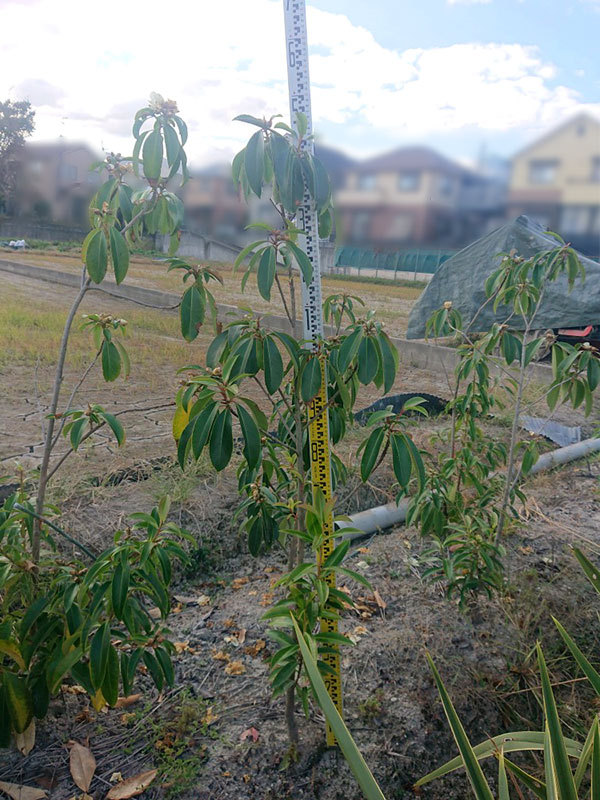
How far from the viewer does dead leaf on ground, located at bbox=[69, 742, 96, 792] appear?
4.07 feet

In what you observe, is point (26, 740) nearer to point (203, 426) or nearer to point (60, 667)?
point (60, 667)

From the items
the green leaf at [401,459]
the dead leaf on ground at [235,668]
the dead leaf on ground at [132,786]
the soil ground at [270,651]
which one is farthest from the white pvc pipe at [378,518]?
the dead leaf on ground at [132,786]

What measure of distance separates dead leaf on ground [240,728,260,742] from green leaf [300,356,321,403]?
2.70 ft

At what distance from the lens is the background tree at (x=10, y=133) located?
199 cm

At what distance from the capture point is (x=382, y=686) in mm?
1569

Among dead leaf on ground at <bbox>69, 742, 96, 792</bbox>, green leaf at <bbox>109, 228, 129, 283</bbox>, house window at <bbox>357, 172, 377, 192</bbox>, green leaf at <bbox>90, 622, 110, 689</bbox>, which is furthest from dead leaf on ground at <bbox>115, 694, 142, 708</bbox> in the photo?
house window at <bbox>357, 172, 377, 192</bbox>

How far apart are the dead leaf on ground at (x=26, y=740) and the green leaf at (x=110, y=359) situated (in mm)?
793

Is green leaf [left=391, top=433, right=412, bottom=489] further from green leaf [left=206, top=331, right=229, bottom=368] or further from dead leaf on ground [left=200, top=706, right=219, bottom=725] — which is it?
dead leaf on ground [left=200, top=706, right=219, bottom=725]

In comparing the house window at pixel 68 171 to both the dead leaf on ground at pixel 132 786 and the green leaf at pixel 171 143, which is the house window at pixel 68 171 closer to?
the green leaf at pixel 171 143

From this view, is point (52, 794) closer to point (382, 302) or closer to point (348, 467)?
point (348, 467)

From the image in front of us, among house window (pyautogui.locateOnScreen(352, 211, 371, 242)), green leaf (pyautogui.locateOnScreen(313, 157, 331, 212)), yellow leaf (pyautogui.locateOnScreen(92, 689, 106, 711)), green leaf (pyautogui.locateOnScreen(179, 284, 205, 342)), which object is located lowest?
yellow leaf (pyautogui.locateOnScreen(92, 689, 106, 711))

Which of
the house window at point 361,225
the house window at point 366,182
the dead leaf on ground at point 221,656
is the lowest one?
the dead leaf on ground at point 221,656

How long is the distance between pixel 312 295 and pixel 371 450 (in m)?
0.35

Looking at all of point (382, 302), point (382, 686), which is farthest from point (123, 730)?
point (382, 302)
